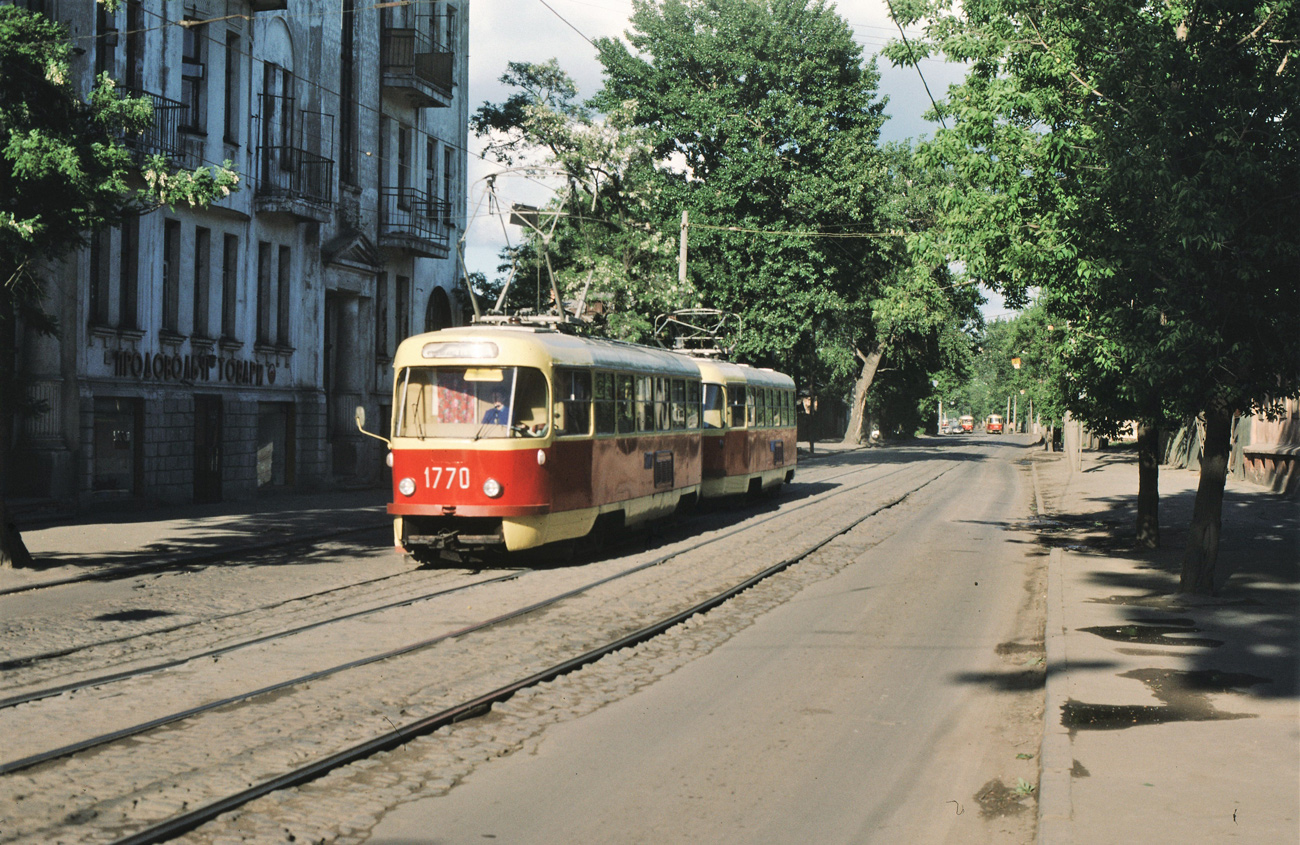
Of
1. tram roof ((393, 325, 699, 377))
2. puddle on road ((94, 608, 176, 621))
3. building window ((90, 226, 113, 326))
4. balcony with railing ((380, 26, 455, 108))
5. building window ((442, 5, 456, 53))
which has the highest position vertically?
building window ((442, 5, 456, 53))

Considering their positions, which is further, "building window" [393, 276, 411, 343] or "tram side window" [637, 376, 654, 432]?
"building window" [393, 276, 411, 343]

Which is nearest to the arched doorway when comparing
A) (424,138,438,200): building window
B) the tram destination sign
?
(424,138,438,200): building window

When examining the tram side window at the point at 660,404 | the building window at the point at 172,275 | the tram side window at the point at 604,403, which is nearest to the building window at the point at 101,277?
the building window at the point at 172,275

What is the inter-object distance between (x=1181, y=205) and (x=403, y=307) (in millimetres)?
25939

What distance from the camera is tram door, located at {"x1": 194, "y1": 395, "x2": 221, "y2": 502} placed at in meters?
25.6

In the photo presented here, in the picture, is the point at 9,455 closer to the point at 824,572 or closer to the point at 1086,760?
the point at 824,572

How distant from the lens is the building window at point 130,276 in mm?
23500

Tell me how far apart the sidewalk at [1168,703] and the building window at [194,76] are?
19.0 metres

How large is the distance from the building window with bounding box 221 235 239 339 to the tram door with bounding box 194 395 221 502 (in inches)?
65.3

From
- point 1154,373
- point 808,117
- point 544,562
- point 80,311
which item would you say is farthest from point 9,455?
point 808,117

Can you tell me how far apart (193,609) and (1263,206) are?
1089cm

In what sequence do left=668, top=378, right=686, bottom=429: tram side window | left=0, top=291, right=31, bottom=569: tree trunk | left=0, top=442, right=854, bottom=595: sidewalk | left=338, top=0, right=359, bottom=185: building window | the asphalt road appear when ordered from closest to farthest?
the asphalt road, left=0, top=291, right=31, bottom=569: tree trunk, left=0, top=442, right=854, bottom=595: sidewalk, left=668, top=378, right=686, bottom=429: tram side window, left=338, top=0, right=359, bottom=185: building window

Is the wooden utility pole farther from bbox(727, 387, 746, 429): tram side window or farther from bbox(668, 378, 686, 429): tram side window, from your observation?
bbox(668, 378, 686, 429): tram side window

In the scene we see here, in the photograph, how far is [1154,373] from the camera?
11641mm
